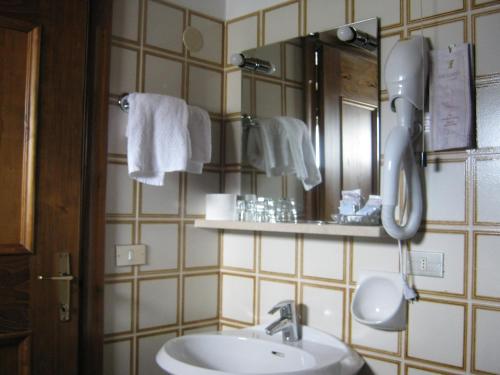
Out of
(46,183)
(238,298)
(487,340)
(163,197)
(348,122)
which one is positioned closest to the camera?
(487,340)

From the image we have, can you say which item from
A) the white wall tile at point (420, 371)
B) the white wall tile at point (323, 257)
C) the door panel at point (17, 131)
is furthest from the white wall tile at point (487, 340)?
→ the door panel at point (17, 131)

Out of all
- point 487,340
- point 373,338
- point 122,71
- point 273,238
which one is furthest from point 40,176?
point 487,340

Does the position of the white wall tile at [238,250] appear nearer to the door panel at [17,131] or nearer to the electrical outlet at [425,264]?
the electrical outlet at [425,264]

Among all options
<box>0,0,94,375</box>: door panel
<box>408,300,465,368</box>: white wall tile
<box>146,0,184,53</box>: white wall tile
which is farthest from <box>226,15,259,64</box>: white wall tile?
<box>408,300,465,368</box>: white wall tile

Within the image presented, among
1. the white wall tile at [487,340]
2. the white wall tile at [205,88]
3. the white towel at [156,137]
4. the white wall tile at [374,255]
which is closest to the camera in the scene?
the white wall tile at [487,340]

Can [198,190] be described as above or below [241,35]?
below

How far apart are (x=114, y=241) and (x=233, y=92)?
31.9 inches

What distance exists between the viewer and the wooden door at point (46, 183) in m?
1.63

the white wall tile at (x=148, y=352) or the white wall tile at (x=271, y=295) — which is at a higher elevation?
the white wall tile at (x=271, y=295)

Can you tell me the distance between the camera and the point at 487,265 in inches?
58.6

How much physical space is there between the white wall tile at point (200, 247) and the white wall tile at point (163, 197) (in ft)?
0.39

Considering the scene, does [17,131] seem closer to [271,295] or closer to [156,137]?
[156,137]

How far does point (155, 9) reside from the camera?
79.4 inches

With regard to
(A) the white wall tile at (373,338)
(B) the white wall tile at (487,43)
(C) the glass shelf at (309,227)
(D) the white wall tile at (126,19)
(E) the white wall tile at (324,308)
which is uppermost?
(D) the white wall tile at (126,19)
